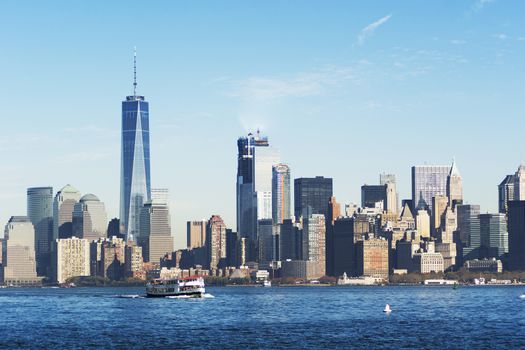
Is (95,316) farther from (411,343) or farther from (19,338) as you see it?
(411,343)

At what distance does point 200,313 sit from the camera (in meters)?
178

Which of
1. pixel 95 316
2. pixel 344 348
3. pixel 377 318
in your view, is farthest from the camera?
pixel 95 316

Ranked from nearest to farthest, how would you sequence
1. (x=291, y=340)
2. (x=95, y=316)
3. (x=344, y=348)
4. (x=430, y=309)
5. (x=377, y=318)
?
(x=344, y=348)
(x=291, y=340)
(x=377, y=318)
(x=95, y=316)
(x=430, y=309)

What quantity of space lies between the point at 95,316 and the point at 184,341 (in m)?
59.1

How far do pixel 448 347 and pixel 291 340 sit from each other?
17.4m

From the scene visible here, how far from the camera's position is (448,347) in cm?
11269

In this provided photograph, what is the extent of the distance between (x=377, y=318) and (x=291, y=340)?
4196cm

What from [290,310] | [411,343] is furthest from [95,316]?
[411,343]

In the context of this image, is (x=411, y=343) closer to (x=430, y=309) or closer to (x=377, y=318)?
(x=377, y=318)

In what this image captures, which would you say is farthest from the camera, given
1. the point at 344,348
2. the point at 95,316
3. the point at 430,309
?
the point at 430,309

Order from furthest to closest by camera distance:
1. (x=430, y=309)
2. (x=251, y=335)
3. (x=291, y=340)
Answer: (x=430, y=309) → (x=251, y=335) → (x=291, y=340)

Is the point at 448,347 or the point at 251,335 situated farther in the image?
the point at 251,335

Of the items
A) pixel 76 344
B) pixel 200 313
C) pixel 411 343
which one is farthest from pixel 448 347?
pixel 200 313

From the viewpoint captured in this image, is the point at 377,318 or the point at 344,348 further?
the point at 377,318
